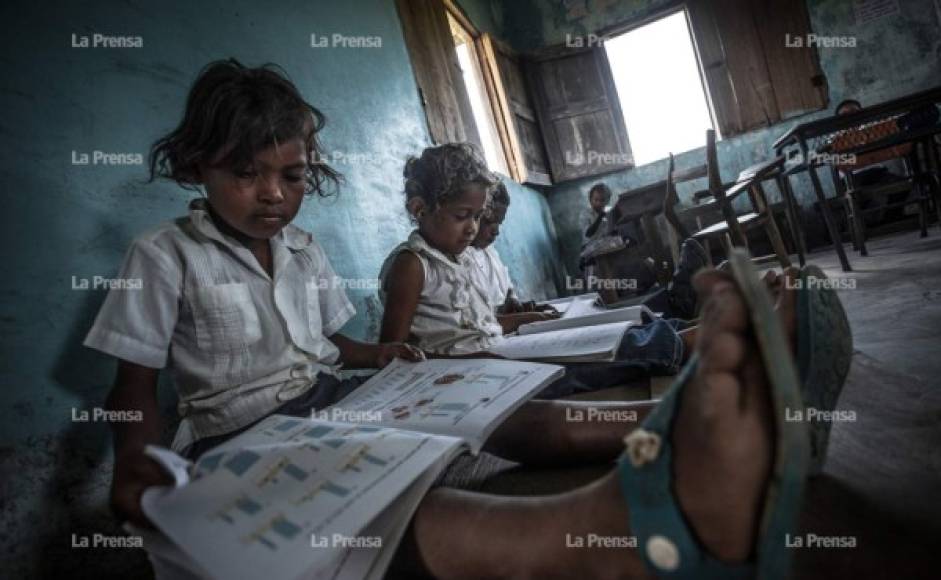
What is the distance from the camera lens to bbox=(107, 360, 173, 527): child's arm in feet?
1.91

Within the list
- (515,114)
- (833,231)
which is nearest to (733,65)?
(515,114)

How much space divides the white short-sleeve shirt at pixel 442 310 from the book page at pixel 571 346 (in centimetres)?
11

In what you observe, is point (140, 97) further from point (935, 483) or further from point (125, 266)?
point (935, 483)

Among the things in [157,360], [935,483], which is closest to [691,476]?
[935,483]

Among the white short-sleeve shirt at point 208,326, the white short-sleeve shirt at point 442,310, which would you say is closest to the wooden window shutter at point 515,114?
the white short-sleeve shirt at point 442,310

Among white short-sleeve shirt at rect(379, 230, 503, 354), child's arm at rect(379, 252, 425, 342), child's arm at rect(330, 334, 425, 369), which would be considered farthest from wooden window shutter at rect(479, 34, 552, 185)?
child's arm at rect(330, 334, 425, 369)

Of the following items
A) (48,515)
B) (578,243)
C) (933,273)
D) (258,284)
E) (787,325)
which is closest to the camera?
(787,325)

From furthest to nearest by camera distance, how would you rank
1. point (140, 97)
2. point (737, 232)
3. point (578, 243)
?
point (578, 243) < point (737, 232) < point (140, 97)

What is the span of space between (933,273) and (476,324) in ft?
6.60

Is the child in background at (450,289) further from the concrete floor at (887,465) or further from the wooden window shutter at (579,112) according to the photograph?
the wooden window shutter at (579,112)

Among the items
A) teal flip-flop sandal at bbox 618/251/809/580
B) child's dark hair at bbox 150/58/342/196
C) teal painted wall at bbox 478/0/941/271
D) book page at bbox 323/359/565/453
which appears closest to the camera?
teal flip-flop sandal at bbox 618/251/809/580

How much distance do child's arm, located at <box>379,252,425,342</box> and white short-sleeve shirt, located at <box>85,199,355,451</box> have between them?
305 millimetres

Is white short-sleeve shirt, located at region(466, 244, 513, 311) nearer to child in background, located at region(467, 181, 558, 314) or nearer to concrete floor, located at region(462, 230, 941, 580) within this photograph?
child in background, located at region(467, 181, 558, 314)

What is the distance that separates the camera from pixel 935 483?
0.62m
